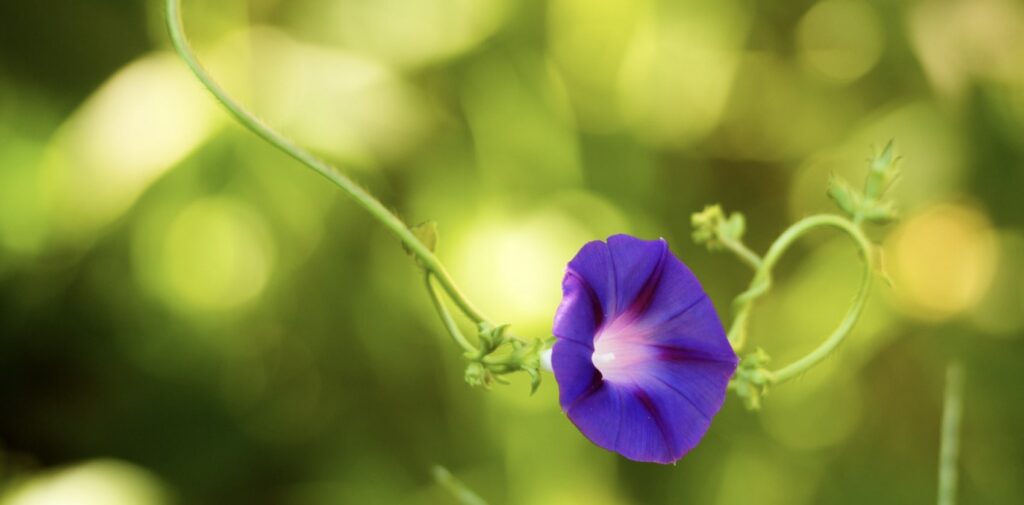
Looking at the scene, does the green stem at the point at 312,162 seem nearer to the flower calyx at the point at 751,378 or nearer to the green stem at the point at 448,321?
the green stem at the point at 448,321

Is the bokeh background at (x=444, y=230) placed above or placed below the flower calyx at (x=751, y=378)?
above

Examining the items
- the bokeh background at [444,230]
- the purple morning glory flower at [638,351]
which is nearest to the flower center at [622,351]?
the purple morning glory flower at [638,351]

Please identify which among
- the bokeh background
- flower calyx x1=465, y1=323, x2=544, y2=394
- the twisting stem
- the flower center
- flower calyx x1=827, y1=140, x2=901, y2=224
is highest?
the bokeh background

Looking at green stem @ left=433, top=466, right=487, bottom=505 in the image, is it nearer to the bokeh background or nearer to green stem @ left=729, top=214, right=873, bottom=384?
green stem @ left=729, top=214, right=873, bottom=384

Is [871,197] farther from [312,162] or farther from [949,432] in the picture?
[312,162]

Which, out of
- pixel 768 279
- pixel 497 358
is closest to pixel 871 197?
pixel 768 279

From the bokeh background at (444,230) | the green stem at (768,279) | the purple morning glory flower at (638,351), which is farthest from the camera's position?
the bokeh background at (444,230)

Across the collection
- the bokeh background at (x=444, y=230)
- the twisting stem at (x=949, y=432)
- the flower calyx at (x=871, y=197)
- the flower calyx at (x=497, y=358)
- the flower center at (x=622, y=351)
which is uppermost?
the bokeh background at (x=444, y=230)

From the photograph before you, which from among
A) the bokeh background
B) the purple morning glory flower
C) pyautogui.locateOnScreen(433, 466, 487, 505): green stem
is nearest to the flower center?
the purple morning glory flower
